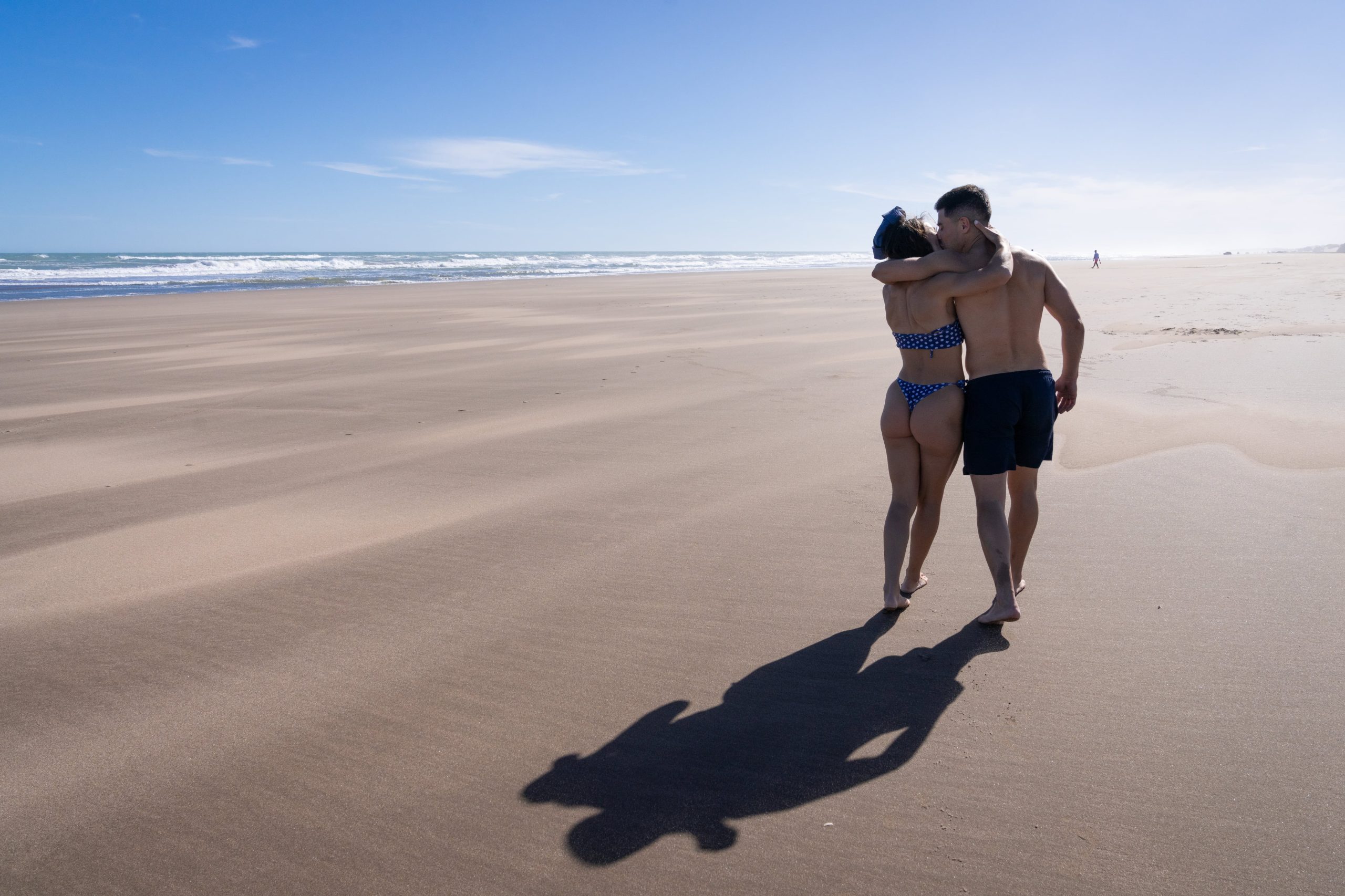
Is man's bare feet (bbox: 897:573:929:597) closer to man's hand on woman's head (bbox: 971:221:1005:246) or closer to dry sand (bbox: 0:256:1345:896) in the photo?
dry sand (bbox: 0:256:1345:896)

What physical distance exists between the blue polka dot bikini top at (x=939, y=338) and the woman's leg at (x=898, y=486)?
21 centimetres

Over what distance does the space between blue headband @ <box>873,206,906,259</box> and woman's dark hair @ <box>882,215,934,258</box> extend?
0.04 ft

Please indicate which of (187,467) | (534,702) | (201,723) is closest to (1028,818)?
(534,702)

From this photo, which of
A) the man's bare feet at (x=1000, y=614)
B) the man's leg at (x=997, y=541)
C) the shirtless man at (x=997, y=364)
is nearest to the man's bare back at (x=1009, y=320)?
the shirtless man at (x=997, y=364)

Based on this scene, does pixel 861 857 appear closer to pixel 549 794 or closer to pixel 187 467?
pixel 549 794

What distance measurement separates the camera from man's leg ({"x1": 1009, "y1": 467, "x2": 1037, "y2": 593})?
11.1 ft

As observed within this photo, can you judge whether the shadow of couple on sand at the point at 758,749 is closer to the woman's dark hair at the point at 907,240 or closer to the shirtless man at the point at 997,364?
the shirtless man at the point at 997,364

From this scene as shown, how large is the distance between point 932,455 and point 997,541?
0.44 m

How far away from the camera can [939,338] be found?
322 centimetres

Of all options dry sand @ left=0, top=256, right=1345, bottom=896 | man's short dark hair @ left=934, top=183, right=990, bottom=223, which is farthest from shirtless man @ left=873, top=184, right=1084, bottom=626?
dry sand @ left=0, top=256, right=1345, bottom=896

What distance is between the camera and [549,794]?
235cm

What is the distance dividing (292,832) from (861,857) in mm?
1586

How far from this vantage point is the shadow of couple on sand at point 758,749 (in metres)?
2.25

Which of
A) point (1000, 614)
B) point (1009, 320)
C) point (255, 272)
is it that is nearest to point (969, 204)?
point (1009, 320)
